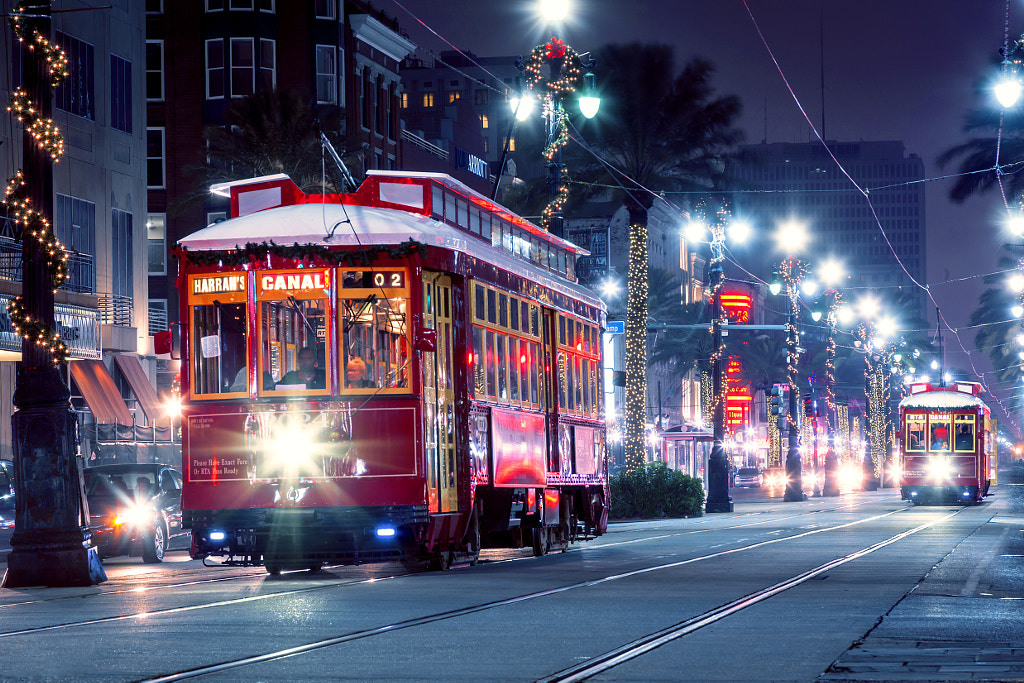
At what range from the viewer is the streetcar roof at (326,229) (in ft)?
59.1

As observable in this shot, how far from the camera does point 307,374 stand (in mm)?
17875

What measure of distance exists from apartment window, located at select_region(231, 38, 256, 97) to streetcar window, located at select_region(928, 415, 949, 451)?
24.4 meters

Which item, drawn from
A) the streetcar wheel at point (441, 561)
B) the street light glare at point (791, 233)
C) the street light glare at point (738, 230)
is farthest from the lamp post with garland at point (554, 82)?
the street light glare at point (791, 233)

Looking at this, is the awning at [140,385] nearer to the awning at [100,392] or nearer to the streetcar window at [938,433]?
the awning at [100,392]

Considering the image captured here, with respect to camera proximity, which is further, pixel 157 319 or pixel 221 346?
pixel 157 319

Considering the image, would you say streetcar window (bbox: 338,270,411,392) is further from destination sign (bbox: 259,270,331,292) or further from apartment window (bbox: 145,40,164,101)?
apartment window (bbox: 145,40,164,101)

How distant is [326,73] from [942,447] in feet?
77.7

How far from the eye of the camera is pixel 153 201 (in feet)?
182

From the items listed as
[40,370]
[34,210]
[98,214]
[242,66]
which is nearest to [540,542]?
[40,370]

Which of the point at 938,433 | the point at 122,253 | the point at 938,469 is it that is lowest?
the point at 938,469

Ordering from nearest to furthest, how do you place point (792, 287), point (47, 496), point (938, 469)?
point (47, 496)
point (938, 469)
point (792, 287)

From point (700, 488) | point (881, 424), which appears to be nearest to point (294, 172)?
point (700, 488)

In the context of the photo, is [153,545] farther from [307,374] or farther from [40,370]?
[307,374]

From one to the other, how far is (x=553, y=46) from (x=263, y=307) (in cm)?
1941
